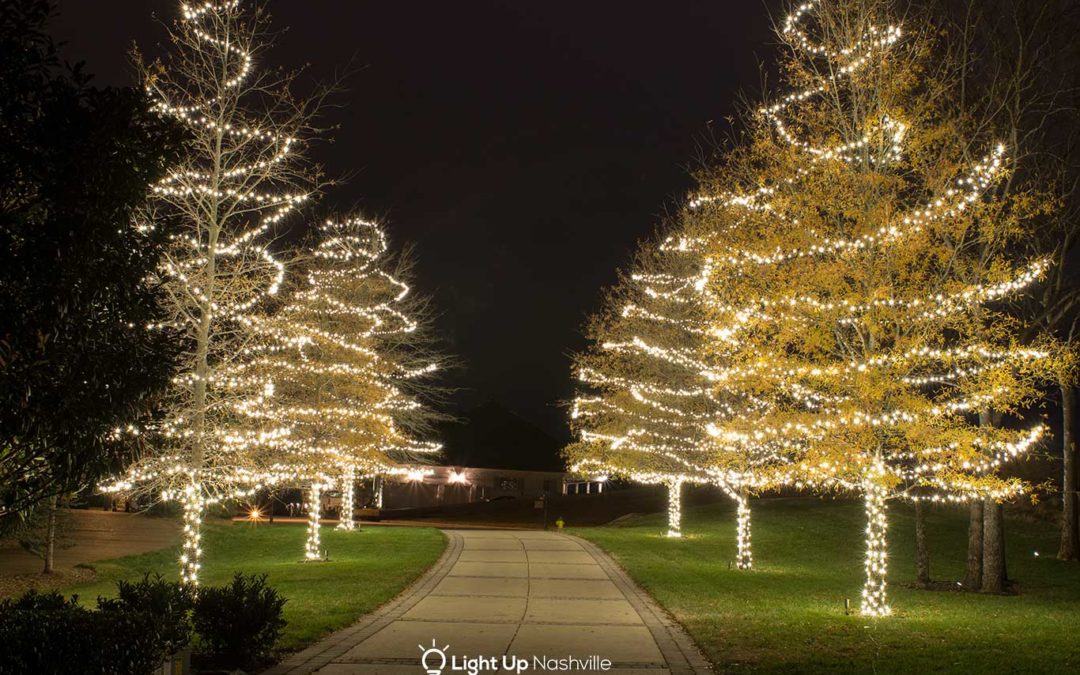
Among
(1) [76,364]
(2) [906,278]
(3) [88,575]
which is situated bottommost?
(3) [88,575]

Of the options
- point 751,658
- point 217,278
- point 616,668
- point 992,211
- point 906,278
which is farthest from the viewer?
point 992,211

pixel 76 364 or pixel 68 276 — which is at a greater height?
pixel 68 276

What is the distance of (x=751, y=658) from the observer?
33.4ft

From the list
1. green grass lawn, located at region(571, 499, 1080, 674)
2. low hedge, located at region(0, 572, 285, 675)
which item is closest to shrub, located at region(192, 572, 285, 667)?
low hedge, located at region(0, 572, 285, 675)

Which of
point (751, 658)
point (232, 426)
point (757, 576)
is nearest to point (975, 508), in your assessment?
point (757, 576)

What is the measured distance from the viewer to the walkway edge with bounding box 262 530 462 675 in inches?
373

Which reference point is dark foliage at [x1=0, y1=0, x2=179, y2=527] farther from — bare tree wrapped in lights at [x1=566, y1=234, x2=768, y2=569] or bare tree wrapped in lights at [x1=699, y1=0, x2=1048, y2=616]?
bare tree wrapped in lights at [x1=566, y1=234, x2=768, y2=569]

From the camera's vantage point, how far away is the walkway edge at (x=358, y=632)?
9.48m

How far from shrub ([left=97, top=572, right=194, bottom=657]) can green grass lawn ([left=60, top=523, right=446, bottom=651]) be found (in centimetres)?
200

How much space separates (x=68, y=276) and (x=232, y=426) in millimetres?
7806

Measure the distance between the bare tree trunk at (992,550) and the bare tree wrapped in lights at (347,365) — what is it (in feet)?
47.0

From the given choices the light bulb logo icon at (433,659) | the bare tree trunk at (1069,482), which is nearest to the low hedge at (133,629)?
the light bulb logo icon at (433,659)

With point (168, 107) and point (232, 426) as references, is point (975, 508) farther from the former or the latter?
point (168, 107)

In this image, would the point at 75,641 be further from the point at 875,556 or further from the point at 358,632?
the point at 875,556
